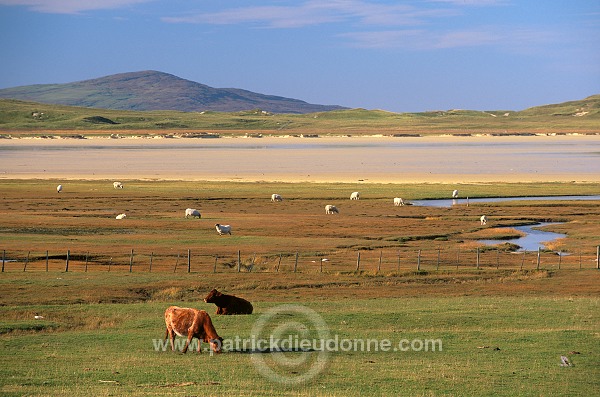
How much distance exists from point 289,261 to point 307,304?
12352mm

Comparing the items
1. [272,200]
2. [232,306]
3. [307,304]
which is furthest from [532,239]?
[232,306]

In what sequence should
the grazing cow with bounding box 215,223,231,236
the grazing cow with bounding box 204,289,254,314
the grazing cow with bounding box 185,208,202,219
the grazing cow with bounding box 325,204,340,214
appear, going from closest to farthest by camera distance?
the grazing cow with bounding box 204,289,254,314 < the grazing cow with bounding box 215,223,231,236 < the grazing cow with bounding box 185,208,202,219 < the grazing cow with bounding box 325,204,340,214

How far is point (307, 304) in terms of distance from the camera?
3125 centimetres

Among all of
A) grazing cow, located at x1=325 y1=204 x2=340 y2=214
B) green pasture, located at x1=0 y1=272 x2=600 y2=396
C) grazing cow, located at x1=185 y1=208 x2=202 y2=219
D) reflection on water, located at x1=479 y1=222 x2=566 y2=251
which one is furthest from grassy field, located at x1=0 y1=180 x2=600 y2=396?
grazing cow, located at x1=325 y1=204 x2=340 y2=214

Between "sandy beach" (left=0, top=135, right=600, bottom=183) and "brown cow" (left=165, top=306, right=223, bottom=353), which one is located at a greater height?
"brown cow" (left=165, top=306, right=223, bottom=353)

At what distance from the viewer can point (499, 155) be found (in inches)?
5910

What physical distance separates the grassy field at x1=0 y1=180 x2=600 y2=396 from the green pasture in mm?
64

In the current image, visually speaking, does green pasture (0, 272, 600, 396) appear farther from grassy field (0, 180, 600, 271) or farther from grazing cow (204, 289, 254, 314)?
grassy field (0, 180, 600, 271)

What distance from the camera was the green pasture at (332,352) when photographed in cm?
1833

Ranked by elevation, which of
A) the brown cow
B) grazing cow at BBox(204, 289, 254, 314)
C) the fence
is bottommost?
the fence

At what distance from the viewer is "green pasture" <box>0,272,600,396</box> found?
18328mm

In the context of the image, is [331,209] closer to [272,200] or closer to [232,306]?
[272,200]

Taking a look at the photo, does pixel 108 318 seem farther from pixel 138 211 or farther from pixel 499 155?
pixel 499 155

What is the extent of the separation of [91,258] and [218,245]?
7579 millimetres
